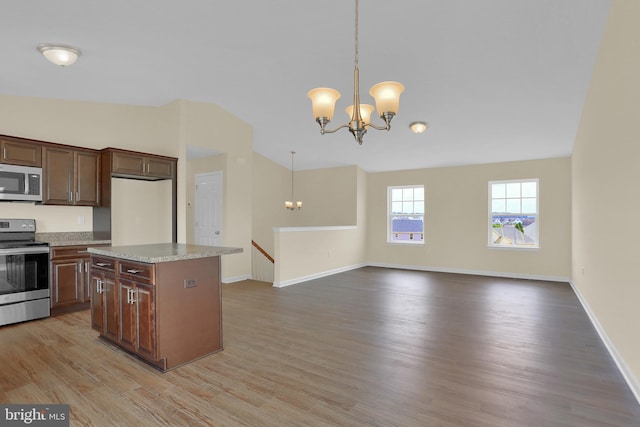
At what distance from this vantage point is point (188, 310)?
2725 mm

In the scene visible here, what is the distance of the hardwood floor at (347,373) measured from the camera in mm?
2020

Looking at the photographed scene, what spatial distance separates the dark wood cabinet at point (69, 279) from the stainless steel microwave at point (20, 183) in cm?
70

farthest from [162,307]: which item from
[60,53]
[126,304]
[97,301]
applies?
[60,53]

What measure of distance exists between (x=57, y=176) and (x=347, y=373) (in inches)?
167

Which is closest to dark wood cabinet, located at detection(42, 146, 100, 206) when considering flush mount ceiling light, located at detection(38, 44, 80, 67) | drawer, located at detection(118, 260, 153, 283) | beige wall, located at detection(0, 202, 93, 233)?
beige wall, located at detection(0, 202, 93, 233)

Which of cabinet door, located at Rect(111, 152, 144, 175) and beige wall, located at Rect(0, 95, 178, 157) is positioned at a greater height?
beige wall, located at Rect(0, 95, 178, 157)

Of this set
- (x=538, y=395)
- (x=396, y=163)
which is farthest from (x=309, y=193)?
(x=538, y=395)

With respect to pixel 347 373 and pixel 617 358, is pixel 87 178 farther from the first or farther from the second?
pixel 617 358

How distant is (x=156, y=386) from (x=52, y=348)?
1427 millimetres

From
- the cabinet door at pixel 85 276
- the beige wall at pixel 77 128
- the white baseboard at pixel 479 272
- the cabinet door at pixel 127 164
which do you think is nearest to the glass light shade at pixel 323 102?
the cabinet door at pixel 127 164

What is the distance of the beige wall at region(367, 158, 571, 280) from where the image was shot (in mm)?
6316

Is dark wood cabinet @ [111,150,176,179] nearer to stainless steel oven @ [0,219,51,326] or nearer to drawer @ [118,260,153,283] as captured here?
stainless steel oven @ [0,219,51,326]

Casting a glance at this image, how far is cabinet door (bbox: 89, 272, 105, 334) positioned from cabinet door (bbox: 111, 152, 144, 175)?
6.27 feet

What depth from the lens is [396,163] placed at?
7.43m
